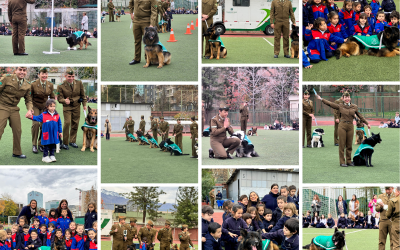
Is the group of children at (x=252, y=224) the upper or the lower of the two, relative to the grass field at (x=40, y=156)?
lower

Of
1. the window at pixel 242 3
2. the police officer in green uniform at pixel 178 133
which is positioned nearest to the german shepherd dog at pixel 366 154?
the police officer in green uniform at pixel 178 133

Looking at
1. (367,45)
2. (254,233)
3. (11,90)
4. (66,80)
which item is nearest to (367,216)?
(367,45)

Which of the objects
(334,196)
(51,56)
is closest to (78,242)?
(51,56)

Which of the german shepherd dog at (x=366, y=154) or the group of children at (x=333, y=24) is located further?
the group of children at (x=333, y=24)

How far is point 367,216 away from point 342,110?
4.67 m

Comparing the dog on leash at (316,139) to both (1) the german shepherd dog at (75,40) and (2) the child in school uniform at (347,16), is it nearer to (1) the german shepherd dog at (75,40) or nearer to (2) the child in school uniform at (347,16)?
(2) the child in school uniform at (347,16)

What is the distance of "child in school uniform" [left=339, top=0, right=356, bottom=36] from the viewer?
8.52 m

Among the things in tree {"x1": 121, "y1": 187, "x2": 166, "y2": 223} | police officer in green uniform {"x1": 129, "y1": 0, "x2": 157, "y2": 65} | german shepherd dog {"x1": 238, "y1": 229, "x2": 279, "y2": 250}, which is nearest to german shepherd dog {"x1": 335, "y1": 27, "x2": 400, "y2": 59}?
police officer in green uniform {"x1": 129, "y1": 0, "x2": 157, "y2": 65}

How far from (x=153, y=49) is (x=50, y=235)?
162 inches

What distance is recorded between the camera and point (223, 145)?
7523mm

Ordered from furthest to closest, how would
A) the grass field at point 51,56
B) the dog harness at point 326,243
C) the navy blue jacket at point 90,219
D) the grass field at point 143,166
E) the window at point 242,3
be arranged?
the window at point 242,3 → the grass field at point 51,56 → the grass field at point 143,166 → the navy blue jacket at point 90,219 → the dog harness at point 326,243

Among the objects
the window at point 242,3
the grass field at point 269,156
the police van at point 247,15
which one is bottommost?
the grass field at point 269,156

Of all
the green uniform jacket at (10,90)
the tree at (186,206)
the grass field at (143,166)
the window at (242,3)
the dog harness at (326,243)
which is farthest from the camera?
the window at (242,3)

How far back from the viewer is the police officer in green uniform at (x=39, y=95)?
6.94 meters
